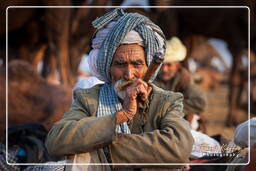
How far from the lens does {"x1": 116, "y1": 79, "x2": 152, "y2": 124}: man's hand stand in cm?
225

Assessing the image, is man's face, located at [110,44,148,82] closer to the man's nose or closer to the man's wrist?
the man's nose

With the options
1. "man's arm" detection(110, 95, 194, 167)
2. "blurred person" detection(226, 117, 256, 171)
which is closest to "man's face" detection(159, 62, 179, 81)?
"blurred person" detection(226, 117, 256, 171)

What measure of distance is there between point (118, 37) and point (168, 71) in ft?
8.49

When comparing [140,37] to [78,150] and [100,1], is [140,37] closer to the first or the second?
[78,150]

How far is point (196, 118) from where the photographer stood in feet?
15.5

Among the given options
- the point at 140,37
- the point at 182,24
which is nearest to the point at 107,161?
the point at 140,37

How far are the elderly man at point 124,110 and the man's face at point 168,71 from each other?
240cm

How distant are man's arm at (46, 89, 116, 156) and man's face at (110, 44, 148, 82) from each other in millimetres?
216

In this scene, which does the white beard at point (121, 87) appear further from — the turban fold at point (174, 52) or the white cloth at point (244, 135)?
the turban fold at point (174, 52)

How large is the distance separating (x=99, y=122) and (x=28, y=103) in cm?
397

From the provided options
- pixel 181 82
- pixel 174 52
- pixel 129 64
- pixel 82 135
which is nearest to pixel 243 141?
pixel 129 64

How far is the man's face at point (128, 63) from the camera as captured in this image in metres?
2.42

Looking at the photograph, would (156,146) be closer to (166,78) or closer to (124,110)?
(124,110)

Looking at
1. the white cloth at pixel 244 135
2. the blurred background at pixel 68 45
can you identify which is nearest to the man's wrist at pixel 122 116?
the white cloth at pixel 244 135
